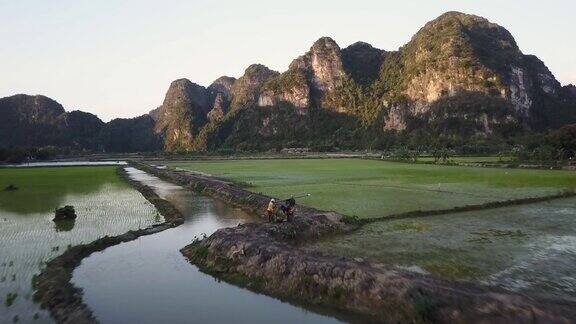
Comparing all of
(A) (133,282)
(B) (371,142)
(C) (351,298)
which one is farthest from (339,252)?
(B) (371,142)

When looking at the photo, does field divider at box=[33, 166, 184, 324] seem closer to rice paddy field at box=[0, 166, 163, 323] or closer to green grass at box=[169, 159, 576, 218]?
rice paddy field at box=[0, 166, 163, 323]

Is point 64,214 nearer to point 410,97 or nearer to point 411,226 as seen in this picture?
point 411,226

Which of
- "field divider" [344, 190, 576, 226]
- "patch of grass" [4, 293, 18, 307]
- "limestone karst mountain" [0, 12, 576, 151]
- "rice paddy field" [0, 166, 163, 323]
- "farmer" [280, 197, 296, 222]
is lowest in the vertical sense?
"rice paddy field" [0, 166, 163, 323]

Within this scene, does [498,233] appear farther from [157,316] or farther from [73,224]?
[73,224]

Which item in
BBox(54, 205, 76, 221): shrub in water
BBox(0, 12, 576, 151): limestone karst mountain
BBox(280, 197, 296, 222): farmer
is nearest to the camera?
BBox(280, 197, 296, 222): farmer

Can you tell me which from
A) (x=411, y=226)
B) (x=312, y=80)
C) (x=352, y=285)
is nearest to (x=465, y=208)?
(x=411, y=226)

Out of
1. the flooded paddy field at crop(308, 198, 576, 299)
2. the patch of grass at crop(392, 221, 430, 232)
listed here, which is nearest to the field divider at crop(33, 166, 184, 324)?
the flooded paddy field at crop(308, 198, 576, 299)
